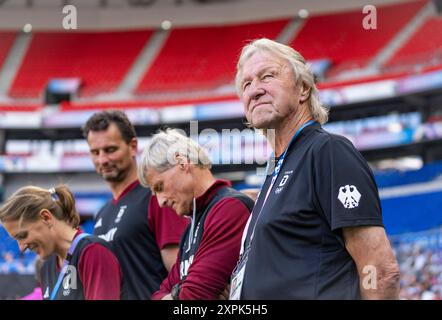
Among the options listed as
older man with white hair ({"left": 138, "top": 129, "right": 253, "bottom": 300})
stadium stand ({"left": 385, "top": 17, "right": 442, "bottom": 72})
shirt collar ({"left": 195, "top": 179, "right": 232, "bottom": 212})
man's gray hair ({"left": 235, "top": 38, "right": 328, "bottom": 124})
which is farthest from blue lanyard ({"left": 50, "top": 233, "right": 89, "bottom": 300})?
stadium stand ({"left": 385, "top": 17, "right": 442, "bottom": 72})

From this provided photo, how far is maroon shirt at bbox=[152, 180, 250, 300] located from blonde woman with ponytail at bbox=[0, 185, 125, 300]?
1.60 feet

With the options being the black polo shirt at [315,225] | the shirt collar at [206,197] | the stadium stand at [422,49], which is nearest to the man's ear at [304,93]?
the black polo shirt at [315,225]

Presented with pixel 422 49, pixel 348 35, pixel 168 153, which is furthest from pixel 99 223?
pixel 348 35

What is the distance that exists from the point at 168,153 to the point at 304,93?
0.62 meters

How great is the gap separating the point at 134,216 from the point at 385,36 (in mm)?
12242

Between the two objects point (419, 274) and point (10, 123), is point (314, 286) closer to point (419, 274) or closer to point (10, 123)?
point (419, 274)

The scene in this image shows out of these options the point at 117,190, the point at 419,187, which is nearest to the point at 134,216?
the point at 117,190

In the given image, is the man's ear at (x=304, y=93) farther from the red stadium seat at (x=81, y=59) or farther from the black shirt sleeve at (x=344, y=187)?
the red stadium seat at (x=81, y=59)

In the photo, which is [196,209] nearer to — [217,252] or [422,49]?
[217,252]

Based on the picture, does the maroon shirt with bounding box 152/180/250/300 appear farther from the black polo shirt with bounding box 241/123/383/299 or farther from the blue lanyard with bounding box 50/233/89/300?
the blue lanyard with bounding box 50/233/89/300

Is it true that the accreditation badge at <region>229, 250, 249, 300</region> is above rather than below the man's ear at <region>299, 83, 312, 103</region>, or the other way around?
below

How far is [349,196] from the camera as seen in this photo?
1713 mm

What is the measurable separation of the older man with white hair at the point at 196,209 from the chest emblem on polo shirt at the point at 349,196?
564mm

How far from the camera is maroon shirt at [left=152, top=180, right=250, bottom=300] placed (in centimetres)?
215
